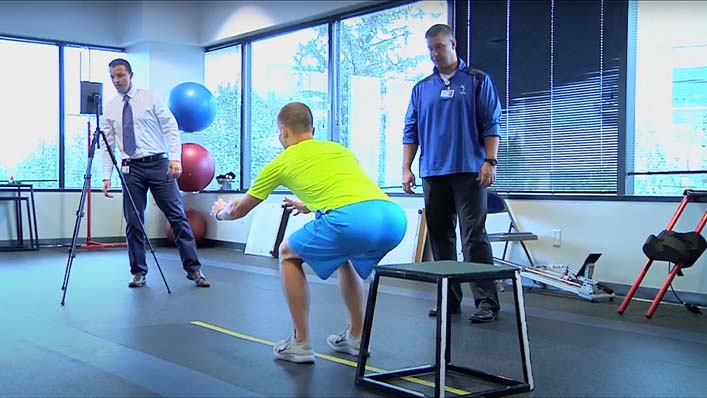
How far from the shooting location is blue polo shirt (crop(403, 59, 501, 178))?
3730mm

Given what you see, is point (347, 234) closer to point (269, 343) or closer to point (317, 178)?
point (317, 178)

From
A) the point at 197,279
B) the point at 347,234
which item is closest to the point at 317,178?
the point at 347,234

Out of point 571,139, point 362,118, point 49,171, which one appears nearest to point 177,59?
point 49,171

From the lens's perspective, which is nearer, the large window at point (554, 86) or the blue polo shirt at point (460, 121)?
the blue polo shirt at point (460, 121)

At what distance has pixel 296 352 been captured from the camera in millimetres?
2797

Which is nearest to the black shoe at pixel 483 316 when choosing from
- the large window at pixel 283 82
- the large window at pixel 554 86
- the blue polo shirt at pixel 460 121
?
the blue polo shirt at pixel 460 121

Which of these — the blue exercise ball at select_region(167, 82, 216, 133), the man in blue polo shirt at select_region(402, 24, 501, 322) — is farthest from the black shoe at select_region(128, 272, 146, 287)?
the blue exercise ball at select_region(167, 82, 216, 133)

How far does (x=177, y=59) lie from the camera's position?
8.94 m

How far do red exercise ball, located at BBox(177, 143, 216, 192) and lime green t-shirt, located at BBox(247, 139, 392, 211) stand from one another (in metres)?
5.22

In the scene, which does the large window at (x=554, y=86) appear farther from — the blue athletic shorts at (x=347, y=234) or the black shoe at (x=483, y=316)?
the blue athletic shorts at (x=347, y=234)

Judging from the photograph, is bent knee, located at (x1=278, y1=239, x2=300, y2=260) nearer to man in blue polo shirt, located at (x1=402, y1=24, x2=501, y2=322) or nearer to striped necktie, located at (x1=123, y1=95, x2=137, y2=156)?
man in blue polo shirt, located at (x1=402, y1=24, x2=501, y2=322)

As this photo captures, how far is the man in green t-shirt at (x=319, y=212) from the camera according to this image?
264 centimetres

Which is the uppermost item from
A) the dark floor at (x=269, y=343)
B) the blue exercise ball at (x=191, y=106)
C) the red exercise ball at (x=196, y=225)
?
the blue exercise ball at (x=191, y=106)

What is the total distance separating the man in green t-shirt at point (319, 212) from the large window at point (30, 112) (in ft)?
20.8
